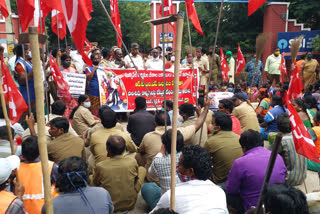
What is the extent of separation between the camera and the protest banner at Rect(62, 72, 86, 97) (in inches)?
255

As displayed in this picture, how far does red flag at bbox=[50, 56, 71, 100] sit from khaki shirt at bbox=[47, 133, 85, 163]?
7.09 feet

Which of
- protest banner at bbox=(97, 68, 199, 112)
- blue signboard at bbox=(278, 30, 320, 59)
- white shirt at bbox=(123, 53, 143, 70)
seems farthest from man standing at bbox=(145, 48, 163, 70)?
blue signboard at bbox=(278, 30, 320, 59)

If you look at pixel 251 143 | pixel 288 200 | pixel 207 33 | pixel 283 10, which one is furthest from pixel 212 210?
pixel 207 33

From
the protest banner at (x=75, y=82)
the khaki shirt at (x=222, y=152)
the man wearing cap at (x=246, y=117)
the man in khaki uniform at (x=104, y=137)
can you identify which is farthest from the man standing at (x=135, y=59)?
the khaki shirt at (x=222, y=152)

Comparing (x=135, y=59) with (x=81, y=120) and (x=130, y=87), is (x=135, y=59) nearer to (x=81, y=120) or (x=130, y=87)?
(x=130, y=87)

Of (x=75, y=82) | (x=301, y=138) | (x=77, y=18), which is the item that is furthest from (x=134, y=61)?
(x=301, y=138)

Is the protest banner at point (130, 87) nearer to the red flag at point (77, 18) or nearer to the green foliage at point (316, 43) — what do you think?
the red flag at point (77, 18)

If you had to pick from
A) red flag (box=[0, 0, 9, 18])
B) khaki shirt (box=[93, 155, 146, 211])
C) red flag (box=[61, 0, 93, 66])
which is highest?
red flag (box=[0, 0, 9, 18])

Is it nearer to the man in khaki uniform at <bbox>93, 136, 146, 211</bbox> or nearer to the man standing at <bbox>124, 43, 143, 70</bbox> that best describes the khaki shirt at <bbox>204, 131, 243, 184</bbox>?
the man in khaki uniform at <bbox>93, 136, 146, 211</bbox>

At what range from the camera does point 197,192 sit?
81.5 inches

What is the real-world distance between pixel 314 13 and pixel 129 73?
12.4 m

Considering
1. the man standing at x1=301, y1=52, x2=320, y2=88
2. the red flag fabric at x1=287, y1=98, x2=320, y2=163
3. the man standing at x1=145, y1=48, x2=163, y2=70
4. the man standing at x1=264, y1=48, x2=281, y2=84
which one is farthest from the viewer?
the man standing at x1=301, y1=52, x2=320, y2=88

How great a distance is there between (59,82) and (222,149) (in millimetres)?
3424

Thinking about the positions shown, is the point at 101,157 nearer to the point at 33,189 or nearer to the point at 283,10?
the point at 33,189
